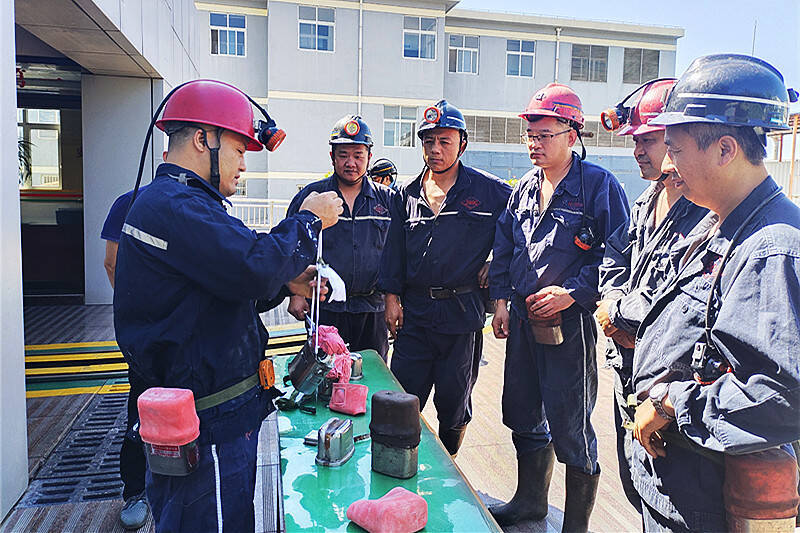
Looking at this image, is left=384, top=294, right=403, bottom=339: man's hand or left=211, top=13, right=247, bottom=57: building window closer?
left=384, top=294, right=403, bottom=339: man's hand

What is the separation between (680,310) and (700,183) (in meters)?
0.38

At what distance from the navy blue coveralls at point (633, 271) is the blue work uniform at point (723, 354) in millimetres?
169

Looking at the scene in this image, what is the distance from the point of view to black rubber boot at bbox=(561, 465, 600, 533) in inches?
109

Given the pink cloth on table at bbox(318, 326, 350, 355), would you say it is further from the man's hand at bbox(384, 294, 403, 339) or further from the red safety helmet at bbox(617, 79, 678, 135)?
the red safety helmet at bbox(617, 79, 678, 135)

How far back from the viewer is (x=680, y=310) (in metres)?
1.66

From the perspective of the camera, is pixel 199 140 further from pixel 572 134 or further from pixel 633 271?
pixel 572 134

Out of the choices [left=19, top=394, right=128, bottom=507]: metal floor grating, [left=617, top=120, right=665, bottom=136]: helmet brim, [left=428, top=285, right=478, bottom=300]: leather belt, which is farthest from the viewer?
[left=428, top=285, right=478, bottom=300]: leather belt

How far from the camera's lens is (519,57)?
2284cm

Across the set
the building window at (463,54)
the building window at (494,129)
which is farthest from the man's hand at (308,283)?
the building window at (463,54)

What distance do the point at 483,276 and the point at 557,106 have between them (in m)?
1.08

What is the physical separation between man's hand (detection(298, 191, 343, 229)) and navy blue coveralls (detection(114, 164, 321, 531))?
13 cm

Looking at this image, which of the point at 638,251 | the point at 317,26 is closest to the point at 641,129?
the point at 638,251

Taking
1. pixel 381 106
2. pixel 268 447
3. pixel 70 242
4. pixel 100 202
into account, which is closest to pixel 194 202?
pixel 268 447

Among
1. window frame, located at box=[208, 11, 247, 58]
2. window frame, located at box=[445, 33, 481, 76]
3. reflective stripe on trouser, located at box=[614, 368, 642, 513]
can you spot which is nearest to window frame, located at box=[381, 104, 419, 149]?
window frame, located at box=[445, 33, 481, 76]
